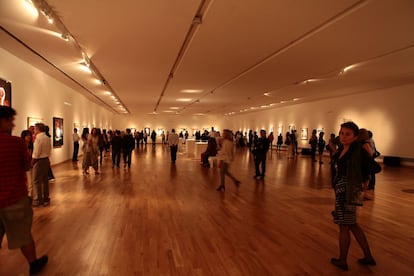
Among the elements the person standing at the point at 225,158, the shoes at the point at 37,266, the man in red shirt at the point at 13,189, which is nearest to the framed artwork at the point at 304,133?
the person standing at the point at 225,158

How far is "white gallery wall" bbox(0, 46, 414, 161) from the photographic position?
31.3ft

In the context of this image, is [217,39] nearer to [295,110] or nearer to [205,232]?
[205,232]

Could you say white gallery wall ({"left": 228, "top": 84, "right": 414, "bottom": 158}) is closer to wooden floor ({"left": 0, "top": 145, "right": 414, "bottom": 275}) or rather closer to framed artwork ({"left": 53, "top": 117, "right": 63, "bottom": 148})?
wooden floor ({"left": 0, "top": 145, "right": 414, "bottom": 275})

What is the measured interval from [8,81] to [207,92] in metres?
10.3

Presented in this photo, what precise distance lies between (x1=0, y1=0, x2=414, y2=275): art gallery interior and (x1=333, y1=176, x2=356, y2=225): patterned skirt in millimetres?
1139

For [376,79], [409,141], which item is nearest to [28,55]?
[376,79]

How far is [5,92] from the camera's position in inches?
319

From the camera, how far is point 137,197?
717 cm

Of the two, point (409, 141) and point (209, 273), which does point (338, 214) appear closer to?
point (209, 273)

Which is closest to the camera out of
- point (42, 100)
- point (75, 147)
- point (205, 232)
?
point (205, 232)

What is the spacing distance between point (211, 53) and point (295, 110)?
17.5 m

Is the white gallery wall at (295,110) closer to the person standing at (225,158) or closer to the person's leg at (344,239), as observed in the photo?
the person standing at (225,158)

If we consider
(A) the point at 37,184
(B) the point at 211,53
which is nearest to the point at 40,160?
(A) the point at 37,184

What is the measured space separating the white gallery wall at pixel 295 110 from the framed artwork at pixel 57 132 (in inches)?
11.9
